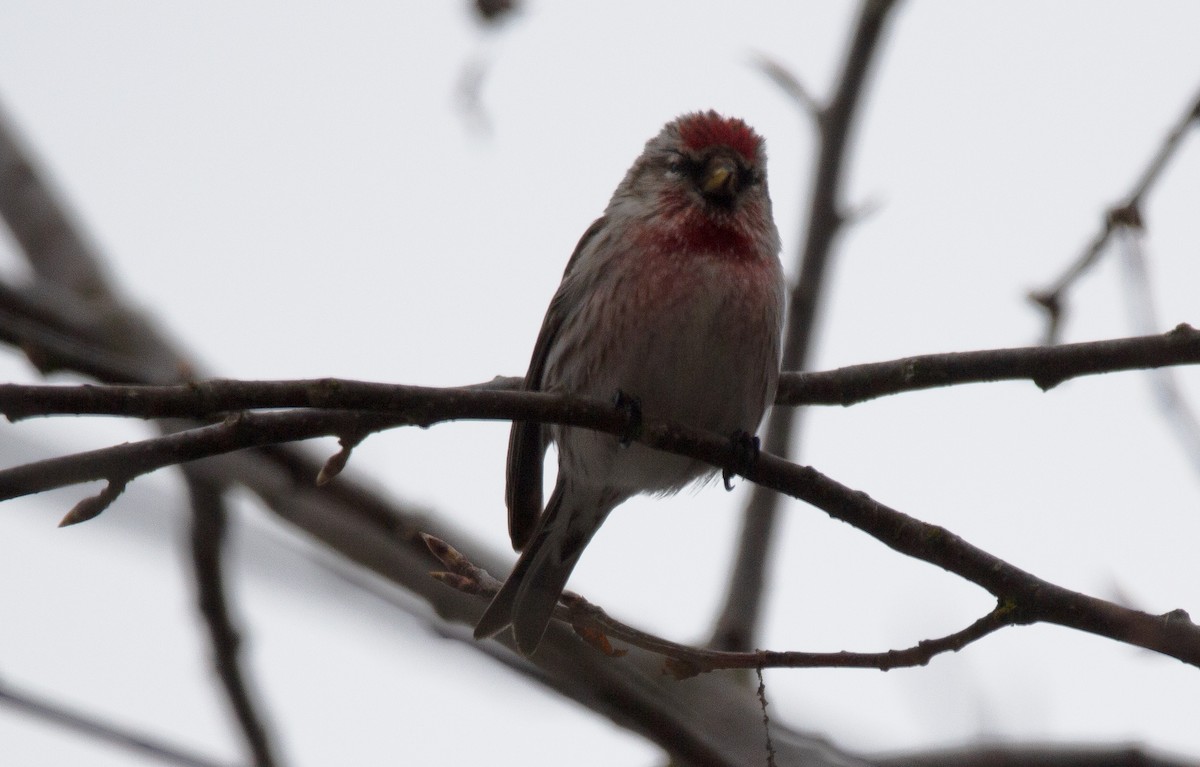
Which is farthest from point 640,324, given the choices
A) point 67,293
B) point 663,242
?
point 67,293

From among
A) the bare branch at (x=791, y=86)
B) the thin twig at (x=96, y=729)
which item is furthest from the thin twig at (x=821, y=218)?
the thin twig at (x=96, y=729)

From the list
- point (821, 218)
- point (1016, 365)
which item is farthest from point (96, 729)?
point (821, 218)

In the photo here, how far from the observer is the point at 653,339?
5.53m

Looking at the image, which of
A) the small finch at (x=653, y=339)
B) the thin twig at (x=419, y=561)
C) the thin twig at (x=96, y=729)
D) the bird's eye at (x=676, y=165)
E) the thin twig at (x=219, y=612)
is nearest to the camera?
the thin twig at (x=96, y=729)

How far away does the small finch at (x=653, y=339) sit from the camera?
5.51m

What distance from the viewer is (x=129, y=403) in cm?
339

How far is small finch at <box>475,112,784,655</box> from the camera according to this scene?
18.1ft

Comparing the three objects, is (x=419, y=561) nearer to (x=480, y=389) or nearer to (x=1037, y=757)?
(x=480, y=389)

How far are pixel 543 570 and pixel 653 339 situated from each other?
1.20 metres

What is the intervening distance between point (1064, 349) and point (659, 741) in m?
1.85

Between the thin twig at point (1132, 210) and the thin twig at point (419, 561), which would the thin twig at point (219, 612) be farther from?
the thin twig at point (1132, 210)

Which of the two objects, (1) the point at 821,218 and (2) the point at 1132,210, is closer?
(2) the point at 1132,210

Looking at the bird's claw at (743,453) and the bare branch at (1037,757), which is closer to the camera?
the bird's claw at (743,453)

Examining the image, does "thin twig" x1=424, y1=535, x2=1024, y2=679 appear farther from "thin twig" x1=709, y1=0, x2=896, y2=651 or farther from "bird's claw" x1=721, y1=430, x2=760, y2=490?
"thin twig" x1=709, y1=0, x2=896, y2=651
